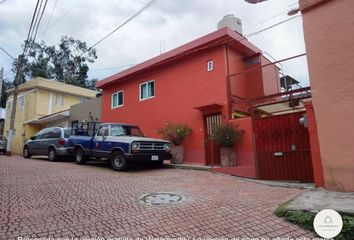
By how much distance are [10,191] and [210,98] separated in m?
8.30

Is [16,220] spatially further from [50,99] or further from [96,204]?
[50,99]

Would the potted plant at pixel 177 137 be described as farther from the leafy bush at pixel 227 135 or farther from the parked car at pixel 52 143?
the parked car at pixel 52 143

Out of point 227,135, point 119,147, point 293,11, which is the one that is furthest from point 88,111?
point 293,11

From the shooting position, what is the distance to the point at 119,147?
32.1 feet

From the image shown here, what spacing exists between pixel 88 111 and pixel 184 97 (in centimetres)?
1031

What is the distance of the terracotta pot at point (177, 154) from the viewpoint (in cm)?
1164

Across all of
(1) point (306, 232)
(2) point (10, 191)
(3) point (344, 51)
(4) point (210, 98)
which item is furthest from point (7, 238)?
(4) point (210, 98)

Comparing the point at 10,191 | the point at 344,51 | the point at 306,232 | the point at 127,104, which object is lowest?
the point at 306,232

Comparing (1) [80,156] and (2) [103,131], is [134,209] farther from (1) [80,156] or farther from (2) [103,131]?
(1) [80,156]

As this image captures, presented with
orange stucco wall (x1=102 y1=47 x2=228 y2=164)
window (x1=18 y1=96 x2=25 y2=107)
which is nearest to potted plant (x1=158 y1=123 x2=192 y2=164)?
orange stucco wall (x1=102 y1=47 x2=228 y2=164)

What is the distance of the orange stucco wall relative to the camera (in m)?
11.7

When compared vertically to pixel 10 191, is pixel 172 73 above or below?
above

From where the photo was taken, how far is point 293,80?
1419 cm

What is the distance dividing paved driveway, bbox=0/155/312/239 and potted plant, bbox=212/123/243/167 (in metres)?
1.98
